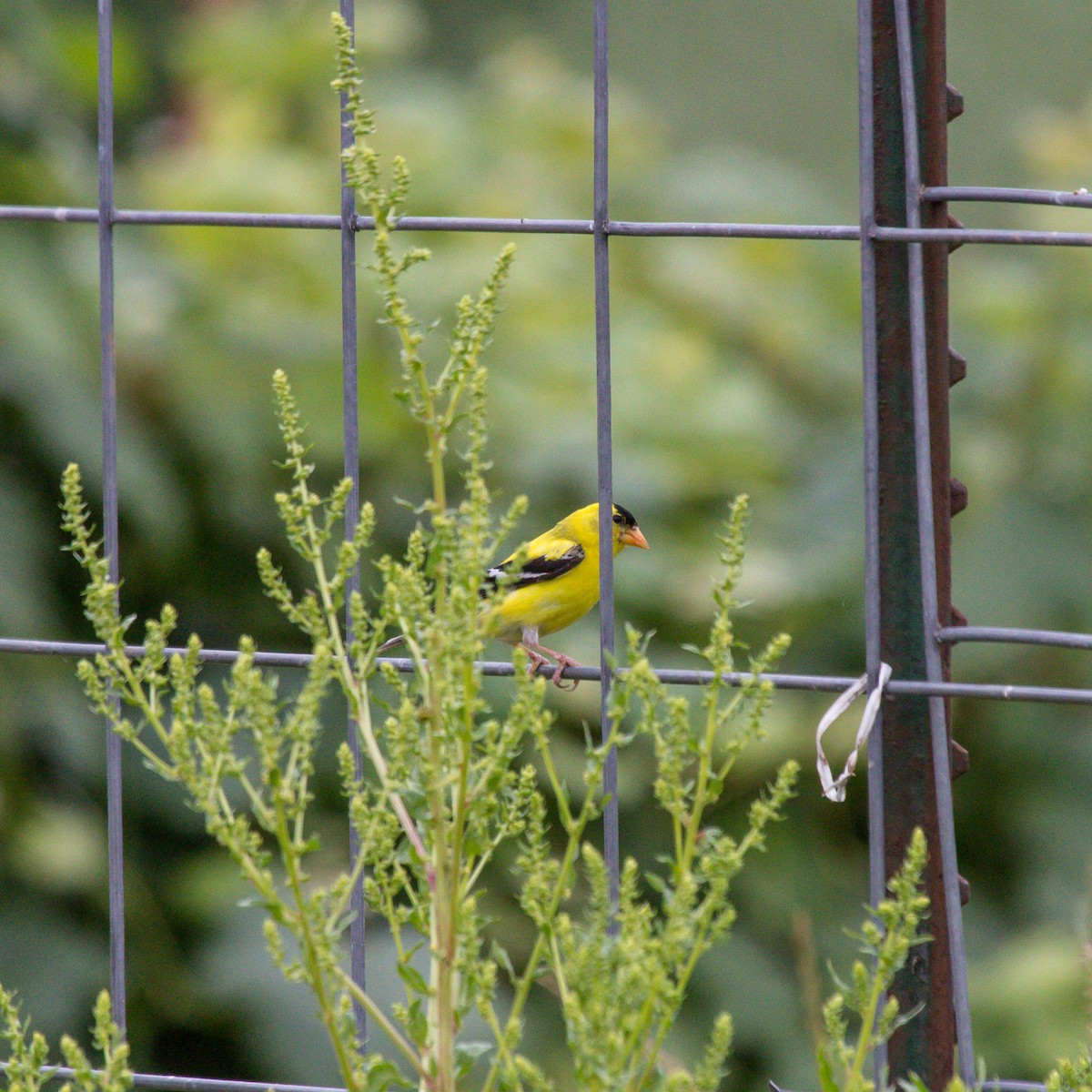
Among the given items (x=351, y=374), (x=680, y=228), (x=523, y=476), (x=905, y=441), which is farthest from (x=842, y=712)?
(x=523, y=476)

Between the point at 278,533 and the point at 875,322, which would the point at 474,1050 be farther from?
the point at 278,533

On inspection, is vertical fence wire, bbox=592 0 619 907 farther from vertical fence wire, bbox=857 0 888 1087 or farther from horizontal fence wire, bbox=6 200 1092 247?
vertical fence wire, bbox=857 0 888 1087

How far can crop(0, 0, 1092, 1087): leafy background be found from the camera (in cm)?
418

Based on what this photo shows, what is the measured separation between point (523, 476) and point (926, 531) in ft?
10.1

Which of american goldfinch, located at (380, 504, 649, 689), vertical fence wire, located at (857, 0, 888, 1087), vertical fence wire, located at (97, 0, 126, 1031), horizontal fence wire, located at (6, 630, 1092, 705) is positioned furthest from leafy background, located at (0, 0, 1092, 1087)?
vertical fence wire, located at (857, 0, 888, 1087)

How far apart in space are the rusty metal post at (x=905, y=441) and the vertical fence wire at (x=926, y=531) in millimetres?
21

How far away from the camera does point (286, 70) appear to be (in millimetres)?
7207

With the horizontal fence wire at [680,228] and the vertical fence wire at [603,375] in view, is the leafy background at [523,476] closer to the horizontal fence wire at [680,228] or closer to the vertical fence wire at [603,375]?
the vertical fence wire at [603,375]

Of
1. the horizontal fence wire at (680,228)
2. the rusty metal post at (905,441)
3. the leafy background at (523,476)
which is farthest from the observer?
the leafy background at (523,476)

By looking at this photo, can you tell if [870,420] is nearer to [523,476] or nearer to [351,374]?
[351,374]

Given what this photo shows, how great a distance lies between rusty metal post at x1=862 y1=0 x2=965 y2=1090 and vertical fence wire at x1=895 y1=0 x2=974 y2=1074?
0.07ft

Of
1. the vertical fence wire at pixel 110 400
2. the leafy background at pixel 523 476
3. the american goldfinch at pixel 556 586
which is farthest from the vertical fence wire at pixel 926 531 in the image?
the leafy background at pixel 523 476

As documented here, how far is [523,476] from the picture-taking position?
16.2 ft

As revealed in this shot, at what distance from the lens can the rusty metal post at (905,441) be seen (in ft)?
6.40
